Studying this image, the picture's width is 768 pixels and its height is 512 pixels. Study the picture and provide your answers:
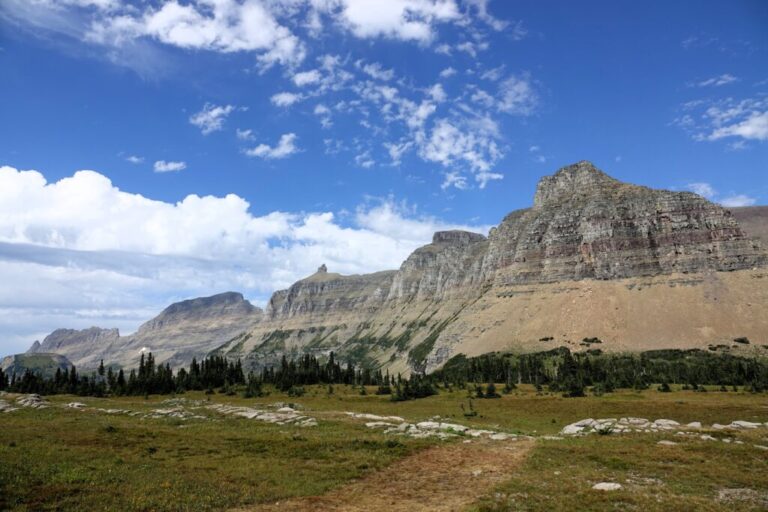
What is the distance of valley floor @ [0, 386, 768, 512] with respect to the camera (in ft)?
72.9

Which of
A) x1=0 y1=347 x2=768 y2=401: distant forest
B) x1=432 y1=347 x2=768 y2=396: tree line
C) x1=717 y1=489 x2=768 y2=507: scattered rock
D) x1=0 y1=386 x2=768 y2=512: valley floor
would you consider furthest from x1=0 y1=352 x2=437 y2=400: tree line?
x1=717 y1=489 x2=768 y2=507: scattered rock

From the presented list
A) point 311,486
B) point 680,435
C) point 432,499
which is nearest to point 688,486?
point 432,499

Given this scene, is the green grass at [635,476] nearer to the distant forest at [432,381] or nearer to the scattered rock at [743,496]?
the scattered rock at [743,496]

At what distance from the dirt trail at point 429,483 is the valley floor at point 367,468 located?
106 mm

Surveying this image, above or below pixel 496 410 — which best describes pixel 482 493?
above

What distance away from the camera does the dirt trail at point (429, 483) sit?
22375mm

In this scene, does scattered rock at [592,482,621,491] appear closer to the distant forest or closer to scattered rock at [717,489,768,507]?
scattered rock at [717,489,768,507]

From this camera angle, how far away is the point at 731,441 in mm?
35125

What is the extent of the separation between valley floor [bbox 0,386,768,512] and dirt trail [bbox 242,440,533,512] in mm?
106

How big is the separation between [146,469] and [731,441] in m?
42.0

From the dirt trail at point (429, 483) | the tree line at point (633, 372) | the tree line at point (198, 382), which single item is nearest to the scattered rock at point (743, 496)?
the dirt trail at point (429, 483)

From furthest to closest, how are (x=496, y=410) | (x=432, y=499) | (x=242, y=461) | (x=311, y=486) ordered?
(x=496, y=410), (x=242, y=461), (x=311, y=486), (x=432, y=499)

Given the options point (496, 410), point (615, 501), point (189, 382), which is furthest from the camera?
point (189, 382)

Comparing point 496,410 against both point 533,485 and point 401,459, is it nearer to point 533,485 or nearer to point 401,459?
point 401,459
